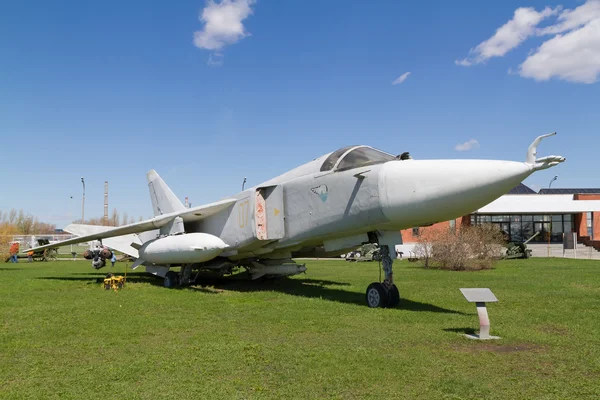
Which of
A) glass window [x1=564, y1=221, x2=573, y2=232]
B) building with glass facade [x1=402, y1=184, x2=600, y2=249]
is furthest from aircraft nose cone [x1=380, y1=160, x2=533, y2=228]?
glass window [x1=564, y1=221, x2=573, y2=232]

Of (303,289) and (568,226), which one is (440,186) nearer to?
(303,289)

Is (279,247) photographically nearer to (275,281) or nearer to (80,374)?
(275,281)

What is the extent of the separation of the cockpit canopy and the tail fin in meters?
8.90

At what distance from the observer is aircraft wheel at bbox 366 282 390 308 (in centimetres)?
934

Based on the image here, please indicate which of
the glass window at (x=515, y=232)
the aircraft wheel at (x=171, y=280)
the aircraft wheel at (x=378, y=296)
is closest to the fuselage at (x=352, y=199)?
the aircraft wheel at (x=378, y=296)

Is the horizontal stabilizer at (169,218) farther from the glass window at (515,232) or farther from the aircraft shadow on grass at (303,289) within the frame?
the glass window at (515,232)

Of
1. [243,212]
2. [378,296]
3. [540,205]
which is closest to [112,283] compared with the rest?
[243,212]

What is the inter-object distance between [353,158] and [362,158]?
0.25 meters

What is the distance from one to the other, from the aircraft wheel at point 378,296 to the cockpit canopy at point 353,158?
8.21 ft

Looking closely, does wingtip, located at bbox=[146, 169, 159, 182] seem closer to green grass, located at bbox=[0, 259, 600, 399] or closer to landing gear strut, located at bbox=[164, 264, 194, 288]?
landing gear strut, located at bbox=[164, 264, 194, 288]

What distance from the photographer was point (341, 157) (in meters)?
10.1

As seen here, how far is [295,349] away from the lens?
6.06m

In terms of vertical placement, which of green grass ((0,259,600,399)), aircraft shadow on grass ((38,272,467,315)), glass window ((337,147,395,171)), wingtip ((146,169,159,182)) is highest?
wingtip ((146,169,159,182))

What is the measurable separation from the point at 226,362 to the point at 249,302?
5142 millimetres
